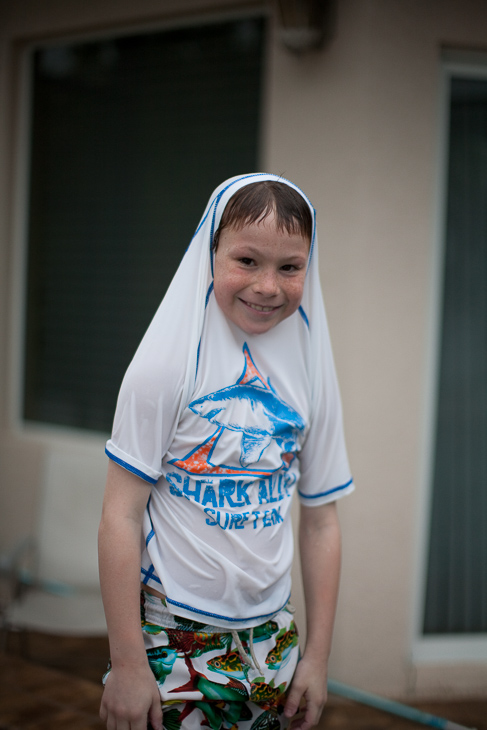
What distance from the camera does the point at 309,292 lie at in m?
1.34

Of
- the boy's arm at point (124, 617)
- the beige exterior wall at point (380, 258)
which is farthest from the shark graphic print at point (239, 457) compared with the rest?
the beige exterior wall at point (380, 258)

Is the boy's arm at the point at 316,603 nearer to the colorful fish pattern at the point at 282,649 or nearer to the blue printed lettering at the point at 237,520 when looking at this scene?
the colorful fish pattern at the point at 282,649

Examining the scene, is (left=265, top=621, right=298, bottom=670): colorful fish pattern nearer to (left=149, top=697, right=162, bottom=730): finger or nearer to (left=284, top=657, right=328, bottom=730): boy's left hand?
(left=284, top=657, right=328, bottom=730): boy's left hand

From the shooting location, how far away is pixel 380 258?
279 centimetres

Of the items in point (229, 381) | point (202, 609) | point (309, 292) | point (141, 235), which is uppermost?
point (141, 235)

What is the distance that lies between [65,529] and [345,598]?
57.9 inches

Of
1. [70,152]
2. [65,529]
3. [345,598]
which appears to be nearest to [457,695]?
[345,598]

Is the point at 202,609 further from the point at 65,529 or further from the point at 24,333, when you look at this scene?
the point at 24,333

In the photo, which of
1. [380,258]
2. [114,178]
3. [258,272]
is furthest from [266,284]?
[114,178]

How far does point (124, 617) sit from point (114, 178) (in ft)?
10.4

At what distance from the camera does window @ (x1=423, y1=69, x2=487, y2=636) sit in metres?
3.01

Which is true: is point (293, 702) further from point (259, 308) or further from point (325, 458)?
point (259, 308)

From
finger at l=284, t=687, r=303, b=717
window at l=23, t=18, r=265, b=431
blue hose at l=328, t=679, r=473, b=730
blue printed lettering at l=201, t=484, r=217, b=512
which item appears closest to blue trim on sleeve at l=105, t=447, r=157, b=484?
blue printed lettering at l=201, t=484, r=217, b=512

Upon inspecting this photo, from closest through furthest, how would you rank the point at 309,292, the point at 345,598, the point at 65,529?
the point at 309,292
the point at 345,598
the point at 65,529
